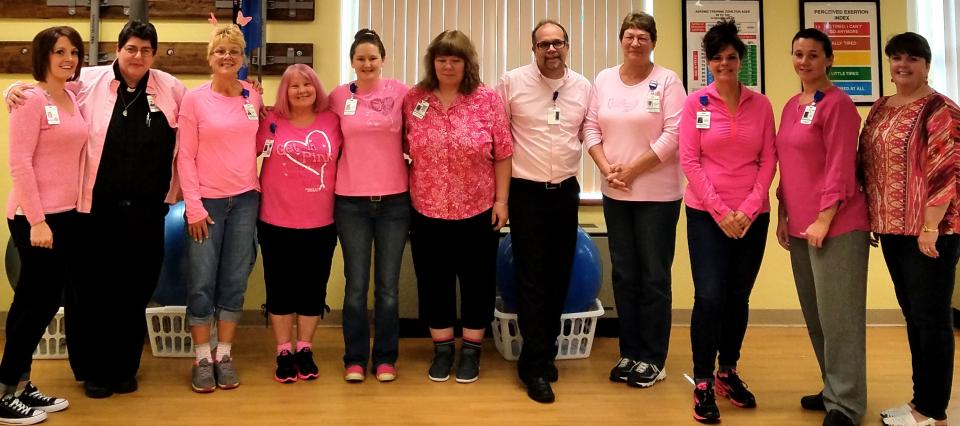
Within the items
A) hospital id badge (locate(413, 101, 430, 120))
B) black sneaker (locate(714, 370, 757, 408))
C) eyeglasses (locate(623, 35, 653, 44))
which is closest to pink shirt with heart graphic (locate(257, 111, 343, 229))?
hospital id badge (locate(413, 101, 430, 120))

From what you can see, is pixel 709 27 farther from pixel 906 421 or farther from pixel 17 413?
pixel 17 413

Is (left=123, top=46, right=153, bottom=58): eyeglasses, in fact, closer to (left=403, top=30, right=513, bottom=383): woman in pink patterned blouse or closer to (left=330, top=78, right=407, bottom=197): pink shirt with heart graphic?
(left=330, top=78, right=407, bottom=197): pink shirt with heart graphic

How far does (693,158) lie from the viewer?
263 centimetres

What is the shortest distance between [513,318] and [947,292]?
1.82 m

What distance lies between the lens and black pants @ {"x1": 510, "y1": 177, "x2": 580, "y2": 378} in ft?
9.38

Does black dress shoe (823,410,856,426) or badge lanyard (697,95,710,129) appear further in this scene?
badge lanyard (697,95,710,129)

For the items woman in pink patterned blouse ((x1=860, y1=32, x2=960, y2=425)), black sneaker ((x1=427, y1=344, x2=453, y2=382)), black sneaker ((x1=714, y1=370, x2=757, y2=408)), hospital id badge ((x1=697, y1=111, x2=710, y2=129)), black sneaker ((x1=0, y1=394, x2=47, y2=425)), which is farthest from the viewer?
black sneaker ((x1=427, y1=344, x2=453, y2=382))

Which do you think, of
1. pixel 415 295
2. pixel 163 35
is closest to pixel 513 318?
pixel 415 295

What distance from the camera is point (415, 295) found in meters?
3.93

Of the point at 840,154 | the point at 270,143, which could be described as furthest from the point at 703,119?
the point at 270,143

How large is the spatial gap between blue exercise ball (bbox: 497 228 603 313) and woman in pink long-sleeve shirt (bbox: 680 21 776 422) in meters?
0.78

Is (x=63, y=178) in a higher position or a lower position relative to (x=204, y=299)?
higher

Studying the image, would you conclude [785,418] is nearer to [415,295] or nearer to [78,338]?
[415,295]

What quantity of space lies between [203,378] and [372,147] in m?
1.23
